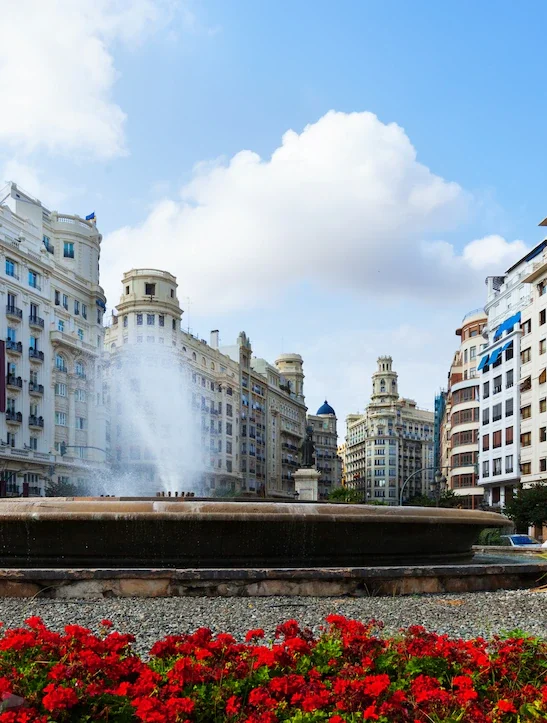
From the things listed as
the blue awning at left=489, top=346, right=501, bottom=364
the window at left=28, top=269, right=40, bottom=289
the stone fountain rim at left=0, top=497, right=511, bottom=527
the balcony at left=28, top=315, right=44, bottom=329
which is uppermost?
the window at left=28, top=269, right=40, bottom=289

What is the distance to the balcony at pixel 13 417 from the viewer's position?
55500mm

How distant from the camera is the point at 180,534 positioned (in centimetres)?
958

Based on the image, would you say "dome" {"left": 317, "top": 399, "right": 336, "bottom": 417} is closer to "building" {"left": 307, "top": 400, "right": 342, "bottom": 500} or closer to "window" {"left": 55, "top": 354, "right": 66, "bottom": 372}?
"building" {"left": 307, "top": 400, "right": 342, "bottom": 500}

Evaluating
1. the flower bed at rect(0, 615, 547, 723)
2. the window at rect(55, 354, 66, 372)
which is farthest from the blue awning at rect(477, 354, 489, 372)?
the flower bed at rect(0, 615, 547, 723)

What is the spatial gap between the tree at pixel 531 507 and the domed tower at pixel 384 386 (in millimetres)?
141351

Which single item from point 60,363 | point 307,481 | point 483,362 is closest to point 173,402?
point 60,363

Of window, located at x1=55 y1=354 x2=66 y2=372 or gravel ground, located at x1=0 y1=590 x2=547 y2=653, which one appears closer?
gravel ground, located at x1=0 y1=590 x2=547 y2=653

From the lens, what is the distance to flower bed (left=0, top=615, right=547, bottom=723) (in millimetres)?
3516

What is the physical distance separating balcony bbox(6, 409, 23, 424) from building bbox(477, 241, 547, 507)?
36061mm

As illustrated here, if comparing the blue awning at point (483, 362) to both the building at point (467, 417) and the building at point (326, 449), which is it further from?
the building at point (326, 449)

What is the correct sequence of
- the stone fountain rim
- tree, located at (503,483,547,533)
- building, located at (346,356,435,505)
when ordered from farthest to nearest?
building, located at (346,356,435,505)
tree, located at (503,483,547,533)
the stone fountain rim

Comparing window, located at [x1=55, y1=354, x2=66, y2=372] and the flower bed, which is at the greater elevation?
window, located at [x1=55, y1=354, x2=66, y2=372]

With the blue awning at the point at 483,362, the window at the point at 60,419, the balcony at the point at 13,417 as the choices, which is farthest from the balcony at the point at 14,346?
the blue awning at the point at 483,362

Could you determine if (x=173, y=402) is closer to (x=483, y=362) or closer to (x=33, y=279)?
(x=33, y=279)
